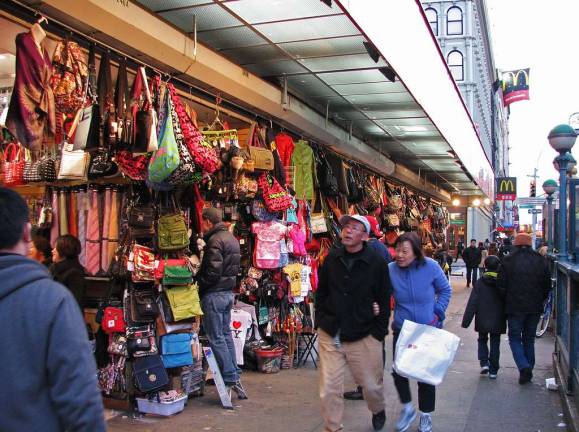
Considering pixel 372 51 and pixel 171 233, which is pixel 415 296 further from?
pixel 372 51

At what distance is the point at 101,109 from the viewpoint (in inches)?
190

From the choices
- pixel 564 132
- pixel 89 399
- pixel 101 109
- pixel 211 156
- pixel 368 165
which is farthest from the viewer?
pixel 368 165

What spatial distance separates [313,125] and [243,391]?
4.13m

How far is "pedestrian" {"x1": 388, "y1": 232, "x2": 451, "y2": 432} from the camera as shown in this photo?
17.4 feet

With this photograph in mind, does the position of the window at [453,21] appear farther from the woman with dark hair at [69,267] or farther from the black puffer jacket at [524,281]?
the woman with dark hair at [69,267]

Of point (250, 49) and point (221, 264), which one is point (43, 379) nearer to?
point (221, 264)

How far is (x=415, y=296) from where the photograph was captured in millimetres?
5320

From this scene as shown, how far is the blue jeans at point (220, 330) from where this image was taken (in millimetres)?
6219

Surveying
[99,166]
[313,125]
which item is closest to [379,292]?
[99,166]

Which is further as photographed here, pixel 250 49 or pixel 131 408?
pixel 250 49

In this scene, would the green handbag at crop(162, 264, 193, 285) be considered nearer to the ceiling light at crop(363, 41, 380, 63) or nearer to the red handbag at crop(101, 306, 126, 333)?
the red handbag at crop(101, 306, 126, 333)

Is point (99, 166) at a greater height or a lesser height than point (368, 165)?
lesser

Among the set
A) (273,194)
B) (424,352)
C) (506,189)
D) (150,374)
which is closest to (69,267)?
(150,374)

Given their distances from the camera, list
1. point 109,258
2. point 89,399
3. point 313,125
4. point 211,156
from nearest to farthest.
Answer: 1. point 89,399
2. point 211,156
3. point 109,258
4. point 313,125
